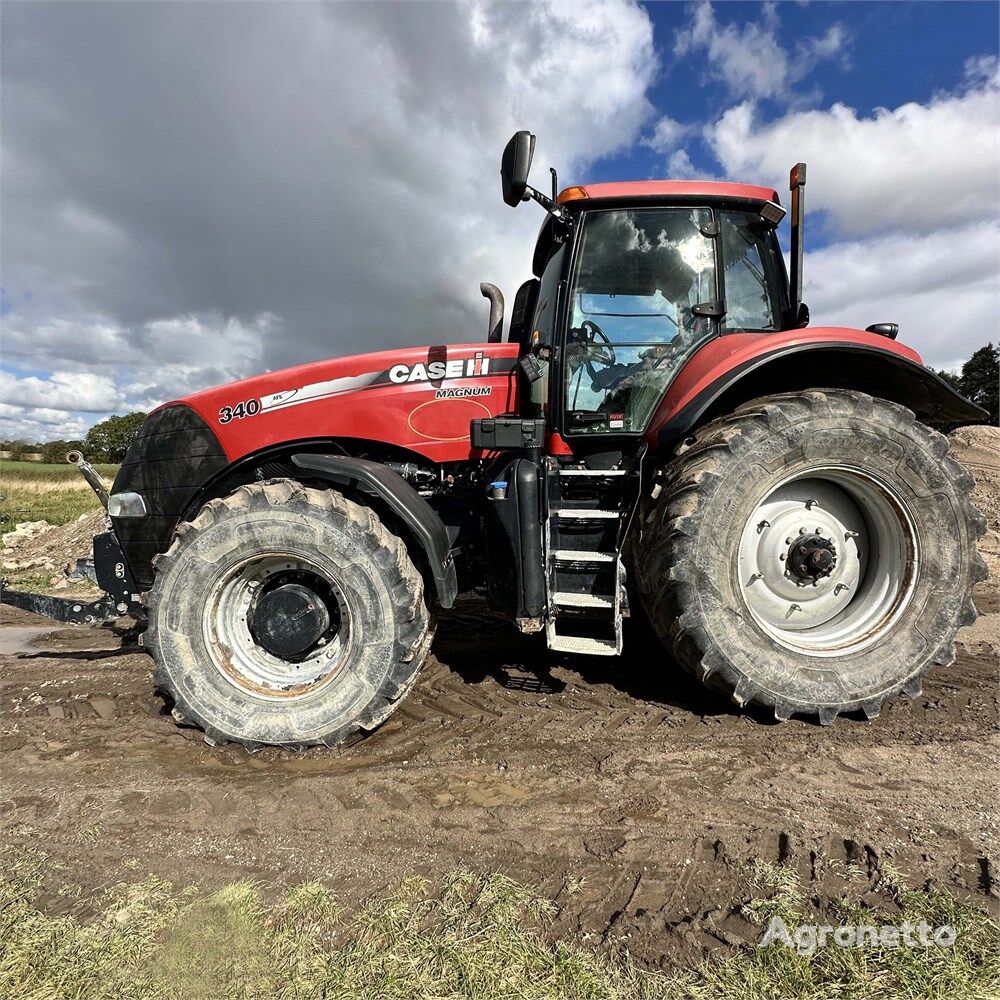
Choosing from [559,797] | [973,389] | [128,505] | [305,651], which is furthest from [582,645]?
[973,389]

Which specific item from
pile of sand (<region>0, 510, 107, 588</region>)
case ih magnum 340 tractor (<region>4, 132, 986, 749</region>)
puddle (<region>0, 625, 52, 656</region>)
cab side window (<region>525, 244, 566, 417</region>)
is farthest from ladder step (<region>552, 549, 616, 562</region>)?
pile of sand (<region>0, 510, 107, 588</region>)

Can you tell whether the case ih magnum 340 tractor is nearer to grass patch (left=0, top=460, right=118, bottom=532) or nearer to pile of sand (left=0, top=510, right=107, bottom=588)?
pile of sand (left=0, top=510, right=107, bottom=588)

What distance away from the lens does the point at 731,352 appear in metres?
2.93

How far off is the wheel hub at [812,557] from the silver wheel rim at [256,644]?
2278mm

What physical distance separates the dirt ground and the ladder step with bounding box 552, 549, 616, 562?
82 cm

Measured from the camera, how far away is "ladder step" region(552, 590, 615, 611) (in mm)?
2863

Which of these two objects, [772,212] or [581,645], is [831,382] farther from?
[581,645]

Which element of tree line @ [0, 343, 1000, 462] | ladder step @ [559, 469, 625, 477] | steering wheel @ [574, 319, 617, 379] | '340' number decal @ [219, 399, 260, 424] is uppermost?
tree line @ [0, 343, 1000, 462]


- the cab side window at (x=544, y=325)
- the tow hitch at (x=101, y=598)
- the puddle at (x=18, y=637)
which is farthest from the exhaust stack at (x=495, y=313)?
the puddle at (x=18, y=637)

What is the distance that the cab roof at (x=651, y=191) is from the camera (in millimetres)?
3209

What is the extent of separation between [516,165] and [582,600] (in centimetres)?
208

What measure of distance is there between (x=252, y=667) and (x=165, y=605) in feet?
1.70

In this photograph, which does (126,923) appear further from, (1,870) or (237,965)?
(1,870)

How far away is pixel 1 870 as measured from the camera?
6.66ft
